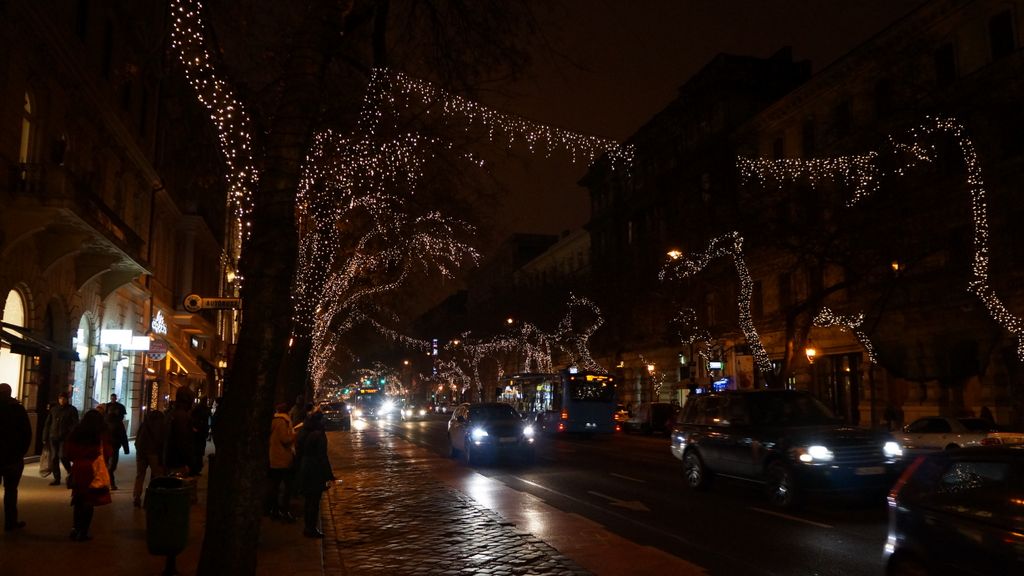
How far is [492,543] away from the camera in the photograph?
33.6ft

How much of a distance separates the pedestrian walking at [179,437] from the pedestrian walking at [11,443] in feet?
7.00

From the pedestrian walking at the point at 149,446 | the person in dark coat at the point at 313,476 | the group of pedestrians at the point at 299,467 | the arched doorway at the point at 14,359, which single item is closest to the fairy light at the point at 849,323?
the group of pedestrians at the point at 299,467

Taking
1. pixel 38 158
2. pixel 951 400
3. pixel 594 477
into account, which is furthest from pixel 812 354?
pixel 38 158

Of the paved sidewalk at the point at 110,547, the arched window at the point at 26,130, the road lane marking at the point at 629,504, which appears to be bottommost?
the road lane marking at the point at 629,504

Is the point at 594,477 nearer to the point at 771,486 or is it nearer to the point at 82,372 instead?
the point at 771,486

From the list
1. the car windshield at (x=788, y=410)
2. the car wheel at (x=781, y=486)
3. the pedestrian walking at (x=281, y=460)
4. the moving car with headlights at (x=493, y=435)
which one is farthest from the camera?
the moving car with headlights at (x=493, y=435)

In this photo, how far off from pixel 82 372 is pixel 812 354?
29233 mm

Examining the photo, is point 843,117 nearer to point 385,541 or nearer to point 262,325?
point 385,541

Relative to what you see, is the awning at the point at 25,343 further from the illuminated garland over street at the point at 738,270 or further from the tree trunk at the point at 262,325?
the illuminated garland over street at the point at 738,270

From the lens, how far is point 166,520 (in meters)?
7.51

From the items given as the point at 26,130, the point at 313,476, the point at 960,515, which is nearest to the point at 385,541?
the point at 313,476

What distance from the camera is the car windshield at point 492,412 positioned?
22.8 m

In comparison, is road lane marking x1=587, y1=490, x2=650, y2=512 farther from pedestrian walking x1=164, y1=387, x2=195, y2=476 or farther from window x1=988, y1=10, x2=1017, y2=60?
window x1=988, y1=10, x2=1017, y2=60

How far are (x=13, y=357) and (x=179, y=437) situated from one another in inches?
359
